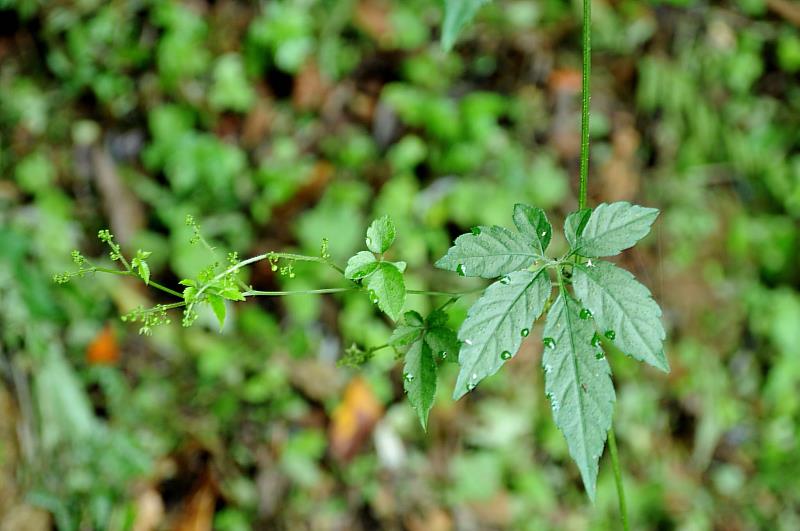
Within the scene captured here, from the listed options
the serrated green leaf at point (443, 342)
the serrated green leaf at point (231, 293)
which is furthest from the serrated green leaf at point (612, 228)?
the serrated green leaf at point (231, 293)

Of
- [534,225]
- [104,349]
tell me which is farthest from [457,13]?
[104,349]

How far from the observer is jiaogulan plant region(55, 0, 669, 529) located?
1.06 m

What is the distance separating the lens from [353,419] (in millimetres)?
2822

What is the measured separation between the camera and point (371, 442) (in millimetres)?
2824

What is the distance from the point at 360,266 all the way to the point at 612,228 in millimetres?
419

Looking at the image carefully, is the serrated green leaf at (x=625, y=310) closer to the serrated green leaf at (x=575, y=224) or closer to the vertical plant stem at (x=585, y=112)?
the serrated green leaf at (x=575, y=224)

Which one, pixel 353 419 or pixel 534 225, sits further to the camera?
pixel 353 419

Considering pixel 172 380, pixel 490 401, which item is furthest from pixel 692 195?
pixel 172 380

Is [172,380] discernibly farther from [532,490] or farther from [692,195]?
[692,195]

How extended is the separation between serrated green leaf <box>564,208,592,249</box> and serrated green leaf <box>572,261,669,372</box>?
2.7 inches

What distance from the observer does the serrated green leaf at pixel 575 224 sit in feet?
3.73

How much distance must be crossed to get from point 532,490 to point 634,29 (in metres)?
2.44

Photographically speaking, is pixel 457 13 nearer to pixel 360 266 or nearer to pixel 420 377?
pixel 360 266

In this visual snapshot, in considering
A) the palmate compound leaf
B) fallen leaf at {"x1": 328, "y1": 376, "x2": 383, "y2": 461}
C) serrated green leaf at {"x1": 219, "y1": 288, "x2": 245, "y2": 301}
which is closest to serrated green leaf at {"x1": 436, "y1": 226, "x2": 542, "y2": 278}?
the palmate compound leaf
